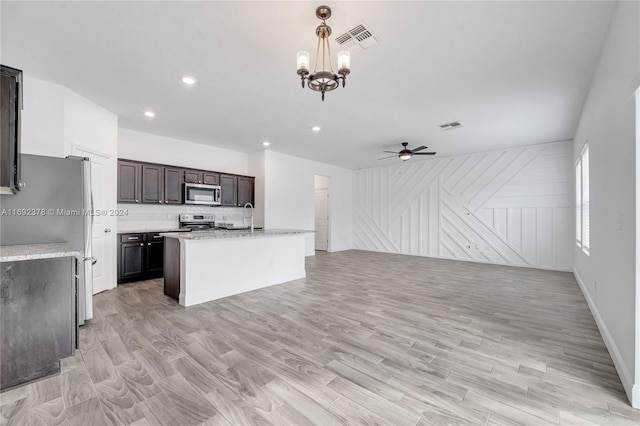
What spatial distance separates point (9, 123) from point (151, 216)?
3581mm

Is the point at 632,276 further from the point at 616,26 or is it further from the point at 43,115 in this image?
the point at 43,115

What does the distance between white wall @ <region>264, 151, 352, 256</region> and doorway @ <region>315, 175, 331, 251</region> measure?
0.60ft

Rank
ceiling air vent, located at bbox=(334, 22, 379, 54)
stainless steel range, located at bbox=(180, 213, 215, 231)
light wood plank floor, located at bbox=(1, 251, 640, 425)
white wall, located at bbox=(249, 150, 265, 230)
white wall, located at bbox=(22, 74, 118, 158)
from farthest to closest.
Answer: white wall, located at bbox=(249, 150, 265, 230) → stainless steel range, located at bbox=(180, 213, 215, 231) → white wall, located at bbox=(22, 74, 118, 158) → ceiling air vent, located at bbox=(334, 22, 379, 54) → light wood plank floor, located at bbox=(1, 251, 640, 425)

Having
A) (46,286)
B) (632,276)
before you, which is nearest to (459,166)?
(632,276)

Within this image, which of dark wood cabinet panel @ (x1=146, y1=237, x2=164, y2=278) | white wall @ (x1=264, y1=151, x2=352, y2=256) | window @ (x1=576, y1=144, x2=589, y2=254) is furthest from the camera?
white wall @ (x1=264, y1=151, x2=352, y2=256)

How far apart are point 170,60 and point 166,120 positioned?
215cm

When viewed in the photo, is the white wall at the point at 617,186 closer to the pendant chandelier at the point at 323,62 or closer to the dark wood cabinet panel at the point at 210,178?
the pendant chandelier at the point at 323,62

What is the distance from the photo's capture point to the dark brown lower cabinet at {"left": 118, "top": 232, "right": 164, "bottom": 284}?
185 inches

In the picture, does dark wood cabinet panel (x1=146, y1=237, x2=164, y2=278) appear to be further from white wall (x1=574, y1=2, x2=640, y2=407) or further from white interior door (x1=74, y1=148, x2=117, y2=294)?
white wall (x1=574, y1=2, x2=640, y2=407)

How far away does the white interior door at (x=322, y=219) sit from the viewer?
9242mm

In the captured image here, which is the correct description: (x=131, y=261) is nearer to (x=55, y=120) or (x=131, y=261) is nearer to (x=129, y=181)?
(x=129, y=181)

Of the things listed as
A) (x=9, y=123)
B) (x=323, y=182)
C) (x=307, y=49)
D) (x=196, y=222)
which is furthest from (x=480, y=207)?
(x=9, y=123)

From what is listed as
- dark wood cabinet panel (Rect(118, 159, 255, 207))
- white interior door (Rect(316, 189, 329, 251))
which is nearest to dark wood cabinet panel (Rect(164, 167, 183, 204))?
dark wood cabinet panel (Rect(118, 159, 255, 207))

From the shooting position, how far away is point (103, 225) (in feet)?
14.0
